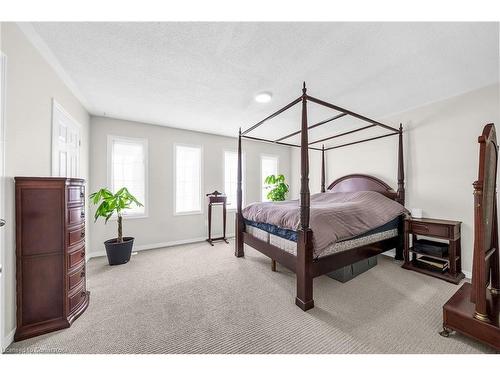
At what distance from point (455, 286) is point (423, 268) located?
0.38 m

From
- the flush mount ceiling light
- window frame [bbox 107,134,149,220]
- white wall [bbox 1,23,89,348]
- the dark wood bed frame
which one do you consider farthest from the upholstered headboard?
white wall [bbox 1,23,89,348]

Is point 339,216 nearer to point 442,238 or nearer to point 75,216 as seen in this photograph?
point 442,238

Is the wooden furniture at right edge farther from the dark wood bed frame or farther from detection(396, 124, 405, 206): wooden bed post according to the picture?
detection(396, 124, 405, 206): wooden bed post

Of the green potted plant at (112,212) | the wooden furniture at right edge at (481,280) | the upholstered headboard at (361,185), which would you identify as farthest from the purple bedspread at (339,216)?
the green potted plant at (112,212)

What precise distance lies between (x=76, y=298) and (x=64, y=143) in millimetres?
1853

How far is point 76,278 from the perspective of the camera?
70.2 inches

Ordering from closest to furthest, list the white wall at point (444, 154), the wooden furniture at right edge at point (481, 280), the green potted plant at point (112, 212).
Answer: the wooden furniture at right edge at point (481, 280), the white wall at point (444, 154), the green potted plant at point (112, 212)

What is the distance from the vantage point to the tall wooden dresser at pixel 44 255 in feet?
4.91

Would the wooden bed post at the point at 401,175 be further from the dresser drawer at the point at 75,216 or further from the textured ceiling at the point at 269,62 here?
the dresser drawer at the point at 75,216

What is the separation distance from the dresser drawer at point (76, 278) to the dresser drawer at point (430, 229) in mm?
4052

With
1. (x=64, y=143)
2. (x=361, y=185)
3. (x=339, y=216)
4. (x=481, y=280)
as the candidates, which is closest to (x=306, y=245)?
(x=339, y=216)

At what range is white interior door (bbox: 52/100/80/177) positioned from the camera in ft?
6.89
